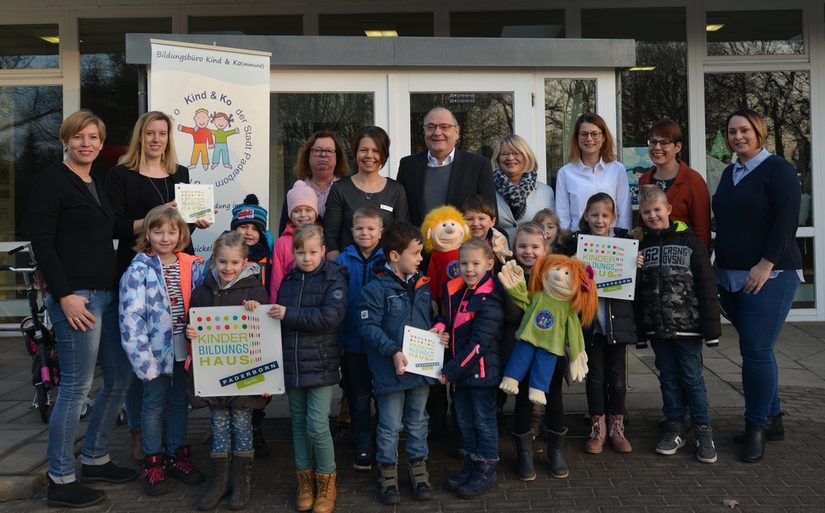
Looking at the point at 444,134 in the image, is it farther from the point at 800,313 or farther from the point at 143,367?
the point at 800,313

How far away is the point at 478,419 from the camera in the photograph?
4141 mm

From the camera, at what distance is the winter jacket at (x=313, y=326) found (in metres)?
3.93

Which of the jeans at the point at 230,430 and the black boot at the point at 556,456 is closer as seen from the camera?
the jeans at the point at 230,430

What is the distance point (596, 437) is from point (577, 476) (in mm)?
451

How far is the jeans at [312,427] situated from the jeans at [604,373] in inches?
66.6

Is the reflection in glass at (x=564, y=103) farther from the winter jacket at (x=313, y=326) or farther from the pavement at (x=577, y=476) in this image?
the winter jacket at (x=313, y=326)

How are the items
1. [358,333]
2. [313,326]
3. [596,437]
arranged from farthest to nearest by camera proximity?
[596,437], [358,333], [313,326]

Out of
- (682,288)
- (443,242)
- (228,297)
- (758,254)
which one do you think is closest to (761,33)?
(758,254)

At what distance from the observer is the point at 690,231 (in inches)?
177

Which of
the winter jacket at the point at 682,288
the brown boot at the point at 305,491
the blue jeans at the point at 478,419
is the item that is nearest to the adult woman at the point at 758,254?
the winter jacket at the point at 682,288

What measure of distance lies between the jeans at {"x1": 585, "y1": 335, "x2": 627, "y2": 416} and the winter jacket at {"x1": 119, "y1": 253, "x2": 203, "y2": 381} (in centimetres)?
253

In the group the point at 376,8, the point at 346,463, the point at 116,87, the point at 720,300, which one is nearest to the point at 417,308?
the point at 346,463

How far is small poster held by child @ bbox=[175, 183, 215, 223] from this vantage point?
4555 millimetres

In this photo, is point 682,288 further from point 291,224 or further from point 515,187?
point 291,224
